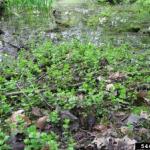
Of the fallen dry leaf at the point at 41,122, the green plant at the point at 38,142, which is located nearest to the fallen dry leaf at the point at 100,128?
the fallen dry leaf at the point at 41,122

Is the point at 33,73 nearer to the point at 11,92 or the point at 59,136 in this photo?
the point at 11,92

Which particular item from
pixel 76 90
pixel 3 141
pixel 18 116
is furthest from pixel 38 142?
pixel 76 90

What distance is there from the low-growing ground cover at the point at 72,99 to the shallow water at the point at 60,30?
4.58 ft

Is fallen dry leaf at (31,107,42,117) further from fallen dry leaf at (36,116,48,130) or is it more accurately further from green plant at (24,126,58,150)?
green plant at (24,126,58,150)

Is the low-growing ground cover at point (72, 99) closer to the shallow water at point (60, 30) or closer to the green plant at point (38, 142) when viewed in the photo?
the green plant at point (38, 142)

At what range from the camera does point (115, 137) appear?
9.70 ft

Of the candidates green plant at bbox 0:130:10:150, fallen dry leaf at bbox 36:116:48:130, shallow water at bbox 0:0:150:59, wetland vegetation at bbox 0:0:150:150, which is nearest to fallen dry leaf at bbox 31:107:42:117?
wetland vegetation at bbox 0:0:150:150

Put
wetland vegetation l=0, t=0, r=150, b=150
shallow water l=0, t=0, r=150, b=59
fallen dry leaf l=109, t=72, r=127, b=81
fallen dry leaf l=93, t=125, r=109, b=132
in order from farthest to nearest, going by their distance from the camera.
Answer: shallow water l=0, t=0, r=150, b=59, fallen dry leaf l=109, t=72, r=127, b=81, fallen dry leaf l=93, t=125, r=109, b=132, wetland vegetation l=0, t=0, r=150, b=150

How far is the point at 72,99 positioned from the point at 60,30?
4460mm

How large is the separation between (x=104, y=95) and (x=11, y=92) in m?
0.85

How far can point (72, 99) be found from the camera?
332 centimetres

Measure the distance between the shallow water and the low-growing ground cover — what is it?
1.40 metres

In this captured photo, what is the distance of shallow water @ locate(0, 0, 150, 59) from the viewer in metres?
6.52

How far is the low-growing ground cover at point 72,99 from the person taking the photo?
115 inches
